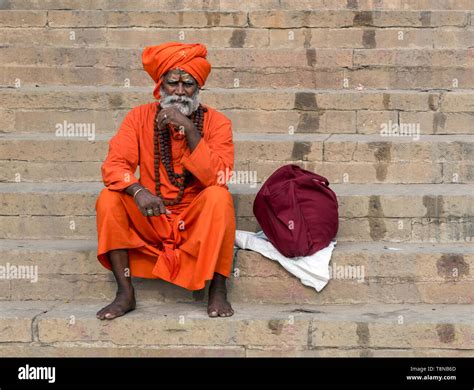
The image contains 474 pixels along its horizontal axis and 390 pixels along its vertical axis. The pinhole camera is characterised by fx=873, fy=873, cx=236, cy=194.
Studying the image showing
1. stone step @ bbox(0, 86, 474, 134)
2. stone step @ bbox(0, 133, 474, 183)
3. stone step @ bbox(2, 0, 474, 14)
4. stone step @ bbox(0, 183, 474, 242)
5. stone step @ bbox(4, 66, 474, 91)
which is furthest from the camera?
stone step @ bbox(2, 0, 474, 14)

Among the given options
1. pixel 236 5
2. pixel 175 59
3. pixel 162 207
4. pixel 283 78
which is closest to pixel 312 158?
pixel 283 78

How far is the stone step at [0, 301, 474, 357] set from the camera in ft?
15.5

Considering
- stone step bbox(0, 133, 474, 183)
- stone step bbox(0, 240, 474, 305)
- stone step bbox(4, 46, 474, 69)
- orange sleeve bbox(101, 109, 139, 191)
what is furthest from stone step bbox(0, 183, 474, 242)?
stone step bbox(4, 46, 474, 69)

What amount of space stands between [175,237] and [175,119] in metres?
0.67

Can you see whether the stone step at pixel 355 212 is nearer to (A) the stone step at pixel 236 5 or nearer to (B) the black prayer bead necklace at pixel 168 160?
(B) the black prayer bead necklace at pixel 168 160

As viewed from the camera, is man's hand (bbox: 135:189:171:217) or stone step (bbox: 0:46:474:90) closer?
man's hand (bbox: 135:189:171:217)

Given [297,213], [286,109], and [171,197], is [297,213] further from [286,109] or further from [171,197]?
[286,109]

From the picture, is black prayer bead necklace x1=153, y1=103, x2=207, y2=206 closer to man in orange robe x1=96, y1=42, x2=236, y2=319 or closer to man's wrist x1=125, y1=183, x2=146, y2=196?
man in orange robe x1=96, y1=42, x2=236, y2=319

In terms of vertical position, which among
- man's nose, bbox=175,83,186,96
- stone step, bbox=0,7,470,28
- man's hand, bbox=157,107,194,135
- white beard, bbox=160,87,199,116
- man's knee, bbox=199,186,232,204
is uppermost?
stone step, bbox=0,7,470,28

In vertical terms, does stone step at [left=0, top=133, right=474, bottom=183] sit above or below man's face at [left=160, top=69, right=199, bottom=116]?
below

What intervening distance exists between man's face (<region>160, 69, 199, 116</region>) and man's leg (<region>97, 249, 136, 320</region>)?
90 centimetres

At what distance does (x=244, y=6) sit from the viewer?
8.42m

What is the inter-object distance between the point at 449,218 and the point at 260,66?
2.55 meters

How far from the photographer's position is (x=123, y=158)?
5.06 metres
